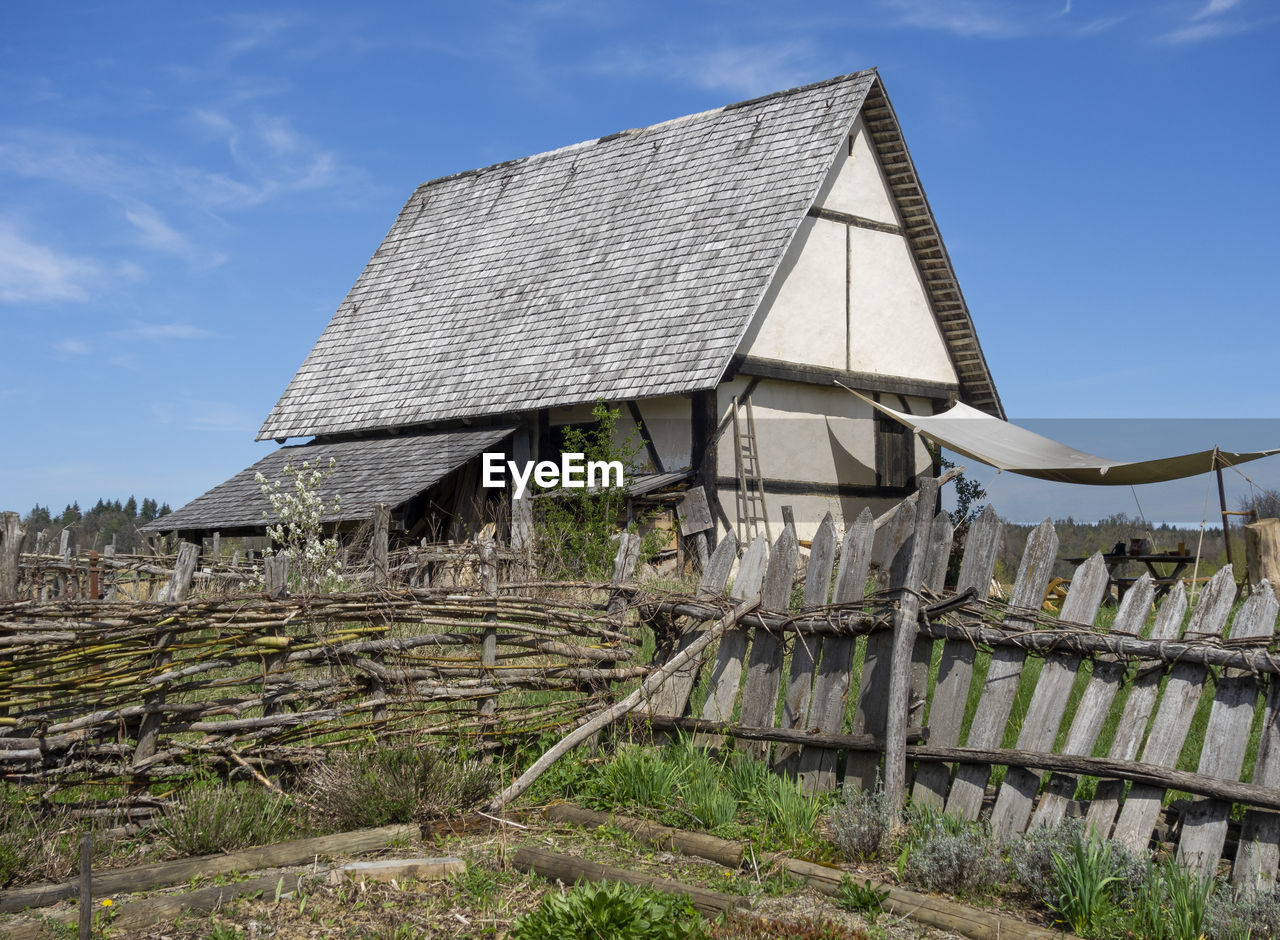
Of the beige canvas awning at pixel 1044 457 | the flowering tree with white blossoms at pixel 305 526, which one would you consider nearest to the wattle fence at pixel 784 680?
the flowering tree with white blossoms at pixel 305 526

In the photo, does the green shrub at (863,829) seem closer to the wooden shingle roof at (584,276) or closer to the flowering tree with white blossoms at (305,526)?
the flowering tree with white blossoms at (305,526)

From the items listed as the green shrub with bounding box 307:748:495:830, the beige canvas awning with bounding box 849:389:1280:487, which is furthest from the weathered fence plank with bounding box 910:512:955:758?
the beige canvas awning with bounding box 849:389:1280:487

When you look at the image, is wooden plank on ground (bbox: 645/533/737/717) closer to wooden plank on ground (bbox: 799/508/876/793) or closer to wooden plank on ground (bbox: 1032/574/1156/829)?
wooden plank on ground (bbox: 799/508/876/793)

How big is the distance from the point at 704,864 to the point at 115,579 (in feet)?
Answer: 38.5

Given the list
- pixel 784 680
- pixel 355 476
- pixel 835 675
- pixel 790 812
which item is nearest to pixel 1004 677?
pixel 835 675

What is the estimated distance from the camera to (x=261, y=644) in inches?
220

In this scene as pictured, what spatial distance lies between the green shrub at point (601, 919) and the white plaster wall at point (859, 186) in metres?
13.3

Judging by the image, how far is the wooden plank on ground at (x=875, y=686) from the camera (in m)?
5.38

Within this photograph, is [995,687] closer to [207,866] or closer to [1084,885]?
[1084,885]

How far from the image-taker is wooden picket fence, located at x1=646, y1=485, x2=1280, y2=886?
4539 mm

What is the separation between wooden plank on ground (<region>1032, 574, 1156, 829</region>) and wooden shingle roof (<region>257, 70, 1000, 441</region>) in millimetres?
9370

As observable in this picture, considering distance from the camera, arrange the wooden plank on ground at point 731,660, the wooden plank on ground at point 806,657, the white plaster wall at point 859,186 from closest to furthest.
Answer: the wooden plank on ground at point 806,657, the wooden plank on ground at point 731,660, the white plaster wall at point 859,186

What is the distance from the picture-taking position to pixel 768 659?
19.5 ft

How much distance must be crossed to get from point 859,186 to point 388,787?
13277mm
